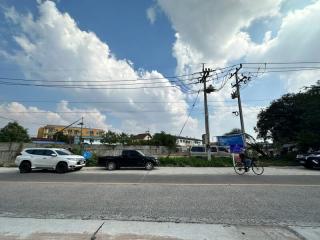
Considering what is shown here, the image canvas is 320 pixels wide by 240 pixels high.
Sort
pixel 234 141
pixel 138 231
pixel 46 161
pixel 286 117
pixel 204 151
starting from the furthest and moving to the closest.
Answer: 1. pixel 286 117
2. pixel 204 151
3. pixel 234 141
4. pixel 46 161
5. pixel 138 231

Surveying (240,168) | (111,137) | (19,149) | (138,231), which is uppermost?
(111,137)

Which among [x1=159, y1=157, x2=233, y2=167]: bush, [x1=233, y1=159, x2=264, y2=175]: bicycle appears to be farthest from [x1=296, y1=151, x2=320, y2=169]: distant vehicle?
[x1=233, y1=159, x2=264, y2=175]: bicycle

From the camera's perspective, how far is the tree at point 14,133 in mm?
74938

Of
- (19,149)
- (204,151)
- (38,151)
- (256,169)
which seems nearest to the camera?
(256,169)

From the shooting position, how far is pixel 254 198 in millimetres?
8078

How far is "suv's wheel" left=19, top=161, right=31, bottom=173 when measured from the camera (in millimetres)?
17547

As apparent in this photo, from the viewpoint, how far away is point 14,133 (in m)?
77.3

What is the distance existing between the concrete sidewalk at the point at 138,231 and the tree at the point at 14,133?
257ft

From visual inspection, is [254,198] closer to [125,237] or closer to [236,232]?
[236,232]

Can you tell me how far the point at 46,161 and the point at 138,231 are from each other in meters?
14.6

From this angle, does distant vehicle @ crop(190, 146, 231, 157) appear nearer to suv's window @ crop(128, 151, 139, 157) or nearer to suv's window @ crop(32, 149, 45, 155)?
suv's window @ crop(128, 151, 139, 157)

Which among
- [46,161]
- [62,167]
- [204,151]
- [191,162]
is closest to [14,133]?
[204,151]

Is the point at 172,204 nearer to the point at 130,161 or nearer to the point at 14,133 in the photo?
the point at 130,161

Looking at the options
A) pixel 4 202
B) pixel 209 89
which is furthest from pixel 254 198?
pixel 209 89
